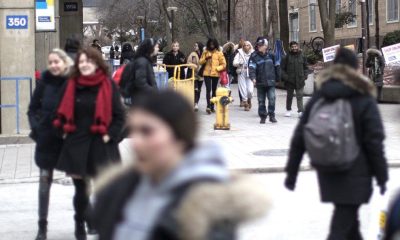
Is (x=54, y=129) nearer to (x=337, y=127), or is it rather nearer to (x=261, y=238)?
(x=261, y=238)

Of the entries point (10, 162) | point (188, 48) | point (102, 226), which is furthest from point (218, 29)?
point (102, 226)

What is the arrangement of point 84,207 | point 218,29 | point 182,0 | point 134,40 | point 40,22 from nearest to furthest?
point 84,207 < point 40,22 < point 218,29 < point 182,0 < point 134,40

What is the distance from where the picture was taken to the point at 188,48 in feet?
179

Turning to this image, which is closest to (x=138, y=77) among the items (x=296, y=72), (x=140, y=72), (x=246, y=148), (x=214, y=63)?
(x=140, y=72)

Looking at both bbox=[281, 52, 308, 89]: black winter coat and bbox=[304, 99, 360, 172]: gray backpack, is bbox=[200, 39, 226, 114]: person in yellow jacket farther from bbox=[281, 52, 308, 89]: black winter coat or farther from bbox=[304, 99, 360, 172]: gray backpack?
bbox=[304, 99, 360, 172]: gray backpack

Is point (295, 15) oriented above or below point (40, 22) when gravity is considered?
above

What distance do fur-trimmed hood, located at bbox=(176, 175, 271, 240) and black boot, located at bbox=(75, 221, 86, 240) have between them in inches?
169

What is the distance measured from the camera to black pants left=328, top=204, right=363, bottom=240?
523 cm

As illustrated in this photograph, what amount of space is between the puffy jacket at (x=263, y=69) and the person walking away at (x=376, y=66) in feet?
18.0

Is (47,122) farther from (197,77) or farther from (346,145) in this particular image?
(197,77)

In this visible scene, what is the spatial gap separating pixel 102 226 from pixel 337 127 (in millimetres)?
2682

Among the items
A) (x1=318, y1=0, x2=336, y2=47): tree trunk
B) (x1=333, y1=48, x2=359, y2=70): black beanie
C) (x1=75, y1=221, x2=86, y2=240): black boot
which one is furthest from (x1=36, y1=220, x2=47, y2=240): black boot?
(x1=318, y1=0, x2=336, y2=47): tree trunk

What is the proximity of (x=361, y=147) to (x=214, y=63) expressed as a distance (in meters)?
12.9

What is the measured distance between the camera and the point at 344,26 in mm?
48719
